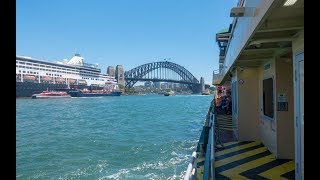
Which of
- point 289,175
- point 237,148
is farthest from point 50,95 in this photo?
point 289,175

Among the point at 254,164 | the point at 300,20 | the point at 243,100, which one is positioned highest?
the point at 300,20

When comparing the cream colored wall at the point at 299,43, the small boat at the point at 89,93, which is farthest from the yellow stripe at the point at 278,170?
the small boat at the point at 89,93

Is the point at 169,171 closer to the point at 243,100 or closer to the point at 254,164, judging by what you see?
the point at 243,100

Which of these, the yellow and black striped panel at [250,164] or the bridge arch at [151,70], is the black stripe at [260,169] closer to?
the yellow and black striped panel at [250,164]

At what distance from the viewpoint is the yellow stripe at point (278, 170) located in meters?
4.94

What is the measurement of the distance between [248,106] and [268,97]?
1.59 metres

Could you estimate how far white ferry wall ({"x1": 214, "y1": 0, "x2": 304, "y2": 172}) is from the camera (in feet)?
9.47

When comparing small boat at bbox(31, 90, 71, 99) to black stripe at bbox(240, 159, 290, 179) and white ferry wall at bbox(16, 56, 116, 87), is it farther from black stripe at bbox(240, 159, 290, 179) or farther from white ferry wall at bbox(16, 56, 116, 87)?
black stripe at bbox(240, 159, 290, 179)

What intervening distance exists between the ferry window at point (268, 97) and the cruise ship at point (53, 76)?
68.0m

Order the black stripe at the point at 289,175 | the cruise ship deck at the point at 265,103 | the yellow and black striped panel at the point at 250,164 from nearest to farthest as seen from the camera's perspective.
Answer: the cruise ship deck at the point at 265,103 < the black stripe at the point at 289,175 < the yellow and black striped panel at the point at 250,164
